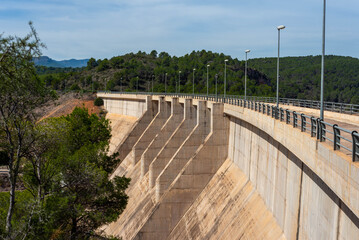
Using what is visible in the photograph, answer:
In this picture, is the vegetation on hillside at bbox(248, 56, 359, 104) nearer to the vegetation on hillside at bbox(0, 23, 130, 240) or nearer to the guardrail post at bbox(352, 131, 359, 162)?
the vegetation on hillside at bbox(0, 23, 130, 240)

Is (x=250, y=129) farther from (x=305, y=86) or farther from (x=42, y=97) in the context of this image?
(x=305, y=86)

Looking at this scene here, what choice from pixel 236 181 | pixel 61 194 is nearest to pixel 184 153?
pixel 236 181

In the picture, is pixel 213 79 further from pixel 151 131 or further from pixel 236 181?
pixel 236 181

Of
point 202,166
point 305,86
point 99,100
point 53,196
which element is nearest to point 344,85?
point 305,86

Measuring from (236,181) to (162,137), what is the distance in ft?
52.2

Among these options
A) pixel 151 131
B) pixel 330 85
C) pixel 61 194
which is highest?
pixel 330 85

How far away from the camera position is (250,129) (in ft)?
78.5

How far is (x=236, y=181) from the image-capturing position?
25078mm

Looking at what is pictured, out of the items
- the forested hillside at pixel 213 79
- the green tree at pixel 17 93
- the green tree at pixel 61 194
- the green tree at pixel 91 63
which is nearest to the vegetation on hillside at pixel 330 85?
the forested hillside at pixel 213 79

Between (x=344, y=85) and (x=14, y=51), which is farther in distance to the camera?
(x=344, y=85)

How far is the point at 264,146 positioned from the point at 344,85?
7311 cm

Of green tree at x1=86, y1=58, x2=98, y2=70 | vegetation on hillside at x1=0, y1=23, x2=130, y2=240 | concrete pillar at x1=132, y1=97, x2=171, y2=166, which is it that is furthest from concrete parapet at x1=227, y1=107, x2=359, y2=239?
green tree at x1=86, y1=58, x2=98, y2=70

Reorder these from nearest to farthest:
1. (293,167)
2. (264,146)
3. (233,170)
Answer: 1. (293,167)
2. (264,146)
3. (233,170)

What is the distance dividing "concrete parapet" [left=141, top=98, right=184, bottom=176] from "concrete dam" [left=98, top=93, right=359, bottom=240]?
0.10 m
